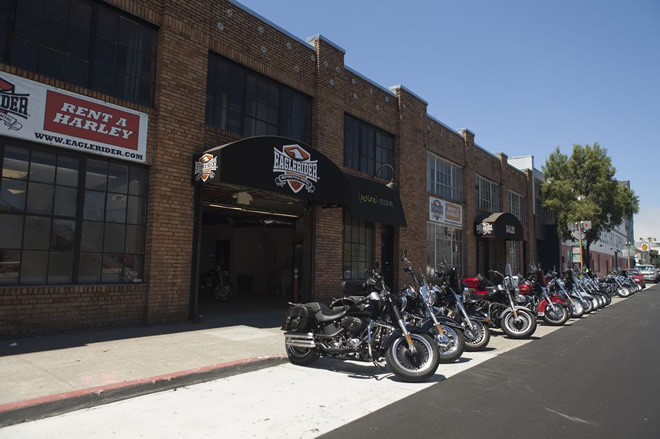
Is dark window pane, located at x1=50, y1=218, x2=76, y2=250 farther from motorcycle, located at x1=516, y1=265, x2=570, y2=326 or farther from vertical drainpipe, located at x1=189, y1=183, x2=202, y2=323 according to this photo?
motorcycle, located at x1=516, y1=265, x2=570, y2=326

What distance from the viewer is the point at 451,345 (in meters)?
7.25

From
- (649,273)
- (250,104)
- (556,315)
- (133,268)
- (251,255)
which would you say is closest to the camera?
(133,268)

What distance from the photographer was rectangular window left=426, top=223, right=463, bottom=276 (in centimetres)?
1864

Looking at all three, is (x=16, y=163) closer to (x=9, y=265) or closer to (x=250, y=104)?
(x=9, y=265)

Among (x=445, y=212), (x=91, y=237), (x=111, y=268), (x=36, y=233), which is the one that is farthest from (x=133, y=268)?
(x=445, y=212)

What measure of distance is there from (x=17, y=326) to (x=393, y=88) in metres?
14.2

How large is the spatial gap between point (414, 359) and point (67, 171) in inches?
269

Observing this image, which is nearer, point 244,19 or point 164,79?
point 164,79

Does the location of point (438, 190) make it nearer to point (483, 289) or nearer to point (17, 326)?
point (483, 289)

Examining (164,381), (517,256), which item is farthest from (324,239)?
(517,256)

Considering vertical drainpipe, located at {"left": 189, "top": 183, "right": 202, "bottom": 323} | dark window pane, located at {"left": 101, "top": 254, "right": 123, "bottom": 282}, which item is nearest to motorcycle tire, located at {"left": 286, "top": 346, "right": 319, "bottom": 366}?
vertical drainpipe, located at {"left": 189, "top": 183, "right": 202, "bottom": 323}

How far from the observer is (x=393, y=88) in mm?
17219

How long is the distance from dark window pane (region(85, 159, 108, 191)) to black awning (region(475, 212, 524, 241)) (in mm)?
17845

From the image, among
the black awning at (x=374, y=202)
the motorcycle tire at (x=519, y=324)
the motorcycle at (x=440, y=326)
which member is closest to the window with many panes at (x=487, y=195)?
the black awning at (x=374, y=202)
